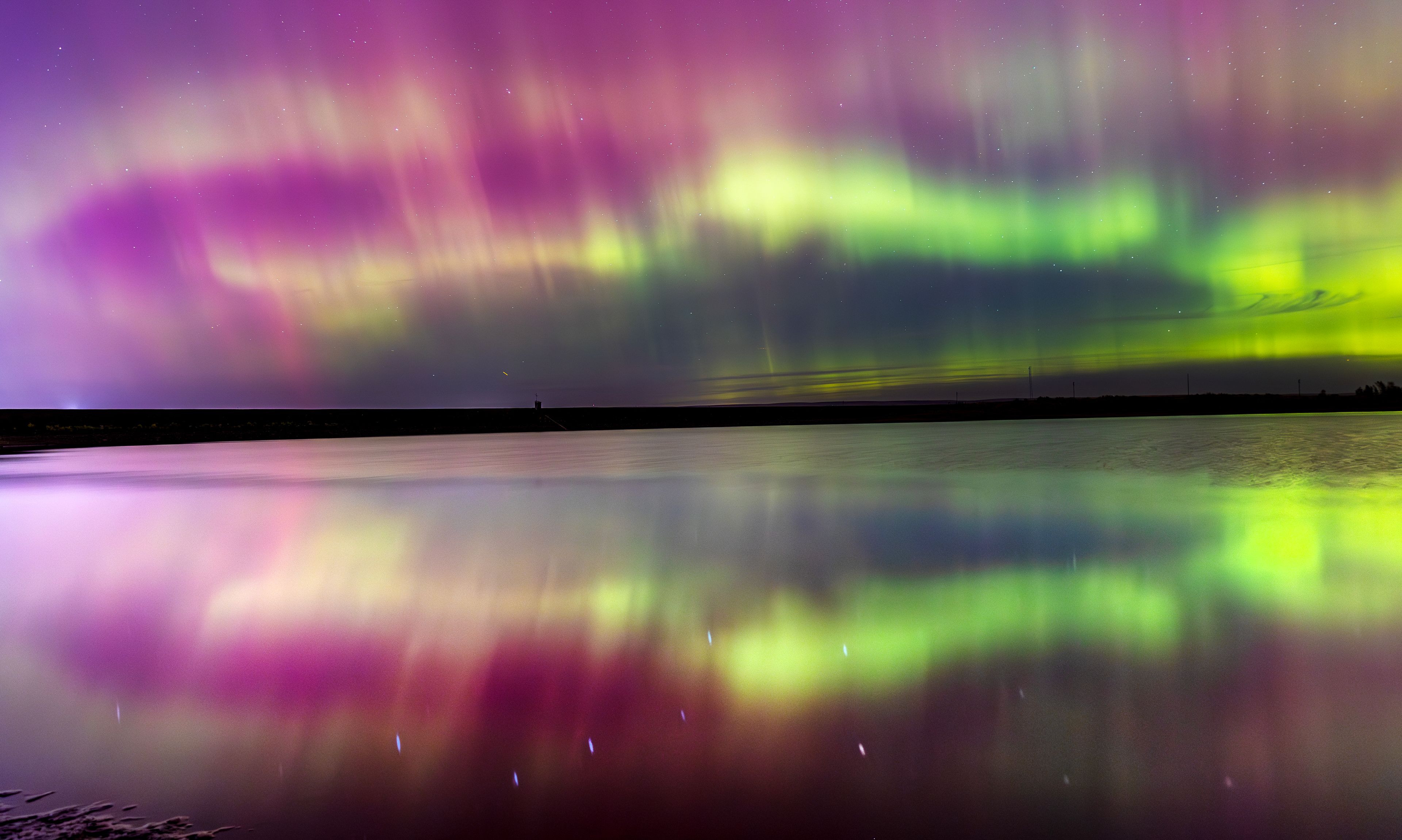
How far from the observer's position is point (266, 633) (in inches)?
349

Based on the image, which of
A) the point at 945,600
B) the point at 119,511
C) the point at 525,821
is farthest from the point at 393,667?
the point at 119,511

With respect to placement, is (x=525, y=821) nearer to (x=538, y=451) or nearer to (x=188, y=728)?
(x=188, y=728)

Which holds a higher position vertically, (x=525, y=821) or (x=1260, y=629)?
(x=525, y=821)

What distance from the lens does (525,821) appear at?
13.8 ft

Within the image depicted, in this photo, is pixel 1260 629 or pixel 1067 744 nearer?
pixel 1067 744

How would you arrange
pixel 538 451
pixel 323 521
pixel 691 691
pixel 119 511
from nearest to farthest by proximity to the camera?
pixel 691 691, pixel 323 521, pixel 119 511, pixel 538 451

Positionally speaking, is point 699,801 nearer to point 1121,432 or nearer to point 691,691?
point 691,691

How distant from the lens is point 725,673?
6.91 metres

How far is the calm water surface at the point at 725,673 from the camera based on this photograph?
4480 mm

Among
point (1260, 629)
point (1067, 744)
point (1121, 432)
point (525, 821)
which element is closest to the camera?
point (525, 821)

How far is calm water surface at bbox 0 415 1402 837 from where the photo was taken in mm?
4480

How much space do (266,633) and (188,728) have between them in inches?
127

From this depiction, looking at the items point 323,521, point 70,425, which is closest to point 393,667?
point 323,521

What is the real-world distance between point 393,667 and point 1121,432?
276ft
